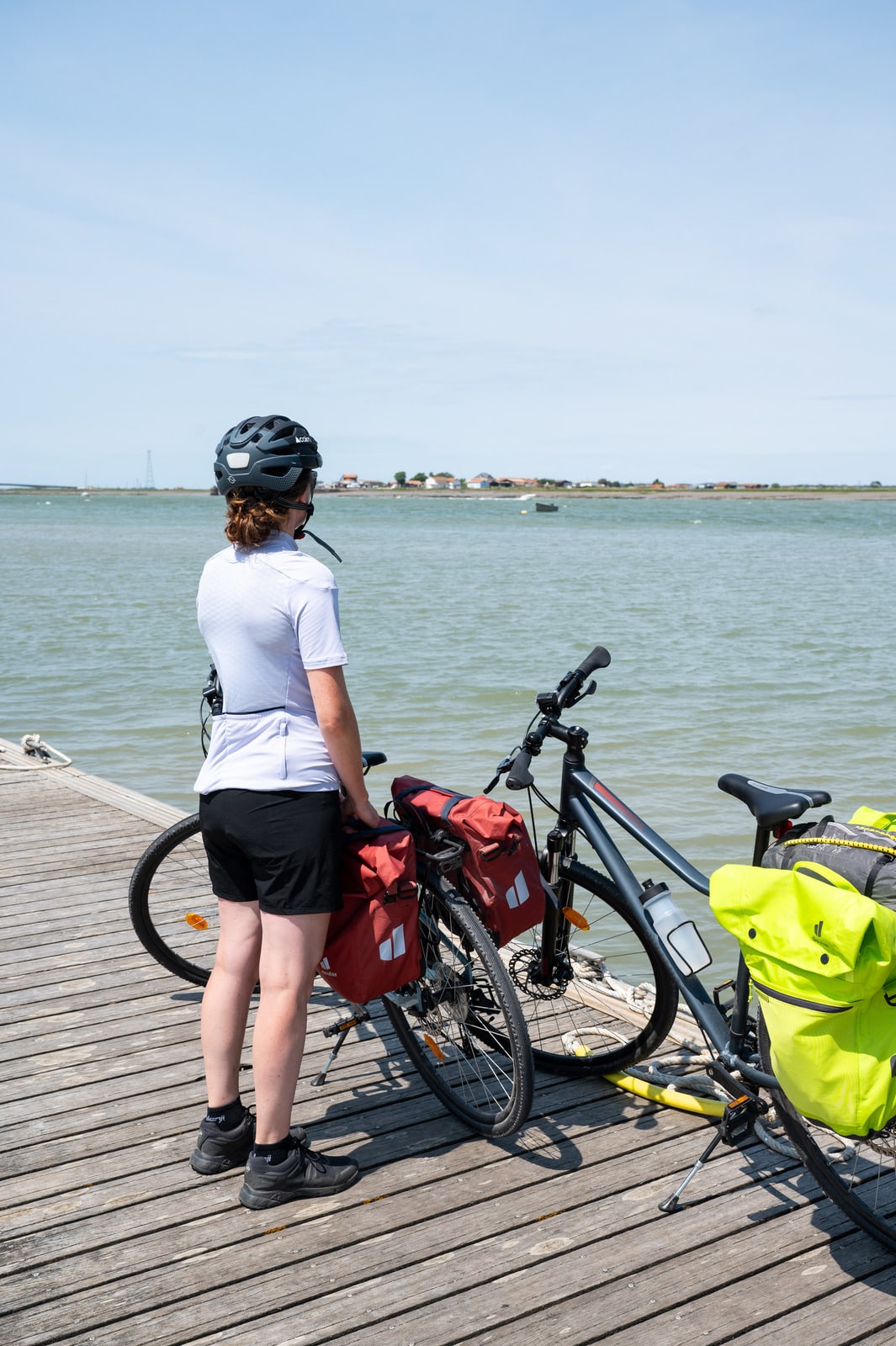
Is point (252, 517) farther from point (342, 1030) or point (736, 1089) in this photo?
point (736, 1089)

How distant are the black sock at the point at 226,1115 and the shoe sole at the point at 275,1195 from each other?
17 centimetres

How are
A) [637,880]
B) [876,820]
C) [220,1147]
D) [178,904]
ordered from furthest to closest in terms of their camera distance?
[178,904]
[637,880]
[220,1147]
[876,820]

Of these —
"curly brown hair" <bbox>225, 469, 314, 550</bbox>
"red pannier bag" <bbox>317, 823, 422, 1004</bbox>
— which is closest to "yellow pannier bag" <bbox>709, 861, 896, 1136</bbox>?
"red pannier bag" <bbox>317, 823, 422, 1004</bbox>

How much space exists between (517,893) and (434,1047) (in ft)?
1.82

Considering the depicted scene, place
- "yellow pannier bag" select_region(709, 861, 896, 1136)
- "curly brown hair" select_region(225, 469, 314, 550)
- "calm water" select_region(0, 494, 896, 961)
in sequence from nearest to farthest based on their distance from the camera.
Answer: "yellow pannier bag" select_region(709, 861, 896, 1136) < "curly brown hair" select_region(225, 469, 314, 550) < "calm water" select_region(0, 494, 896, 961)

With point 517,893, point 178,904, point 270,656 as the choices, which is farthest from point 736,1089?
point 178,904

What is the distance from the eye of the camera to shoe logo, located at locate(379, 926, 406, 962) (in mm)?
2865

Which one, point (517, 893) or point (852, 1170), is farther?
point (517, 893)

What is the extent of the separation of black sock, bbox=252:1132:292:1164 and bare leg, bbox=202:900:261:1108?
0.60 ft

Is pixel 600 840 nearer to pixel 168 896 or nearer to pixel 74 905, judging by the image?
pixel 168 896

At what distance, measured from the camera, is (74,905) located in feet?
16.5

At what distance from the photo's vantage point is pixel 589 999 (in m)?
3.91

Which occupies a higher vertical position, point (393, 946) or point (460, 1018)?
point (393, 946)

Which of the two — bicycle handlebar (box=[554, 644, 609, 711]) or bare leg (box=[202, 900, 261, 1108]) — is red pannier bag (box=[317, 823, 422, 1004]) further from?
bicycle handlebar (box=[554, 644, 609, 711])
